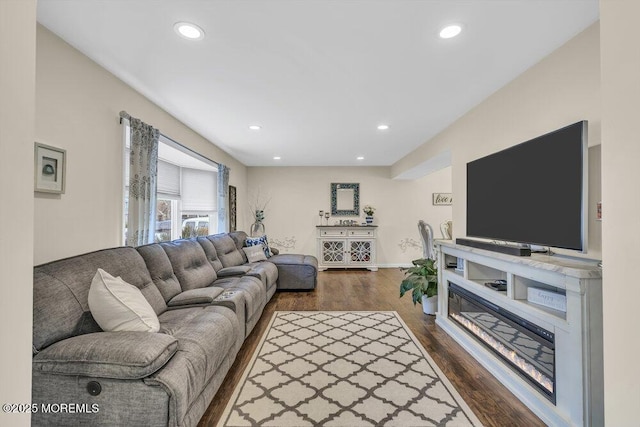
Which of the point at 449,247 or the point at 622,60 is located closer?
the point at 622,60

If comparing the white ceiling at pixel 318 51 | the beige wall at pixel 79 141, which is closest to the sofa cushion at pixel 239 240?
the white ceiling at pixel 318 51

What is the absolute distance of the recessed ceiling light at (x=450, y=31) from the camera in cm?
170

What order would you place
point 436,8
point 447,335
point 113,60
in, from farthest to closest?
point 447,335, point 113,60, point 436,8

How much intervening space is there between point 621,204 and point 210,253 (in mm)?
3518

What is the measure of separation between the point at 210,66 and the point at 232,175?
11.6ft

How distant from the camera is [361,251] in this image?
621cm

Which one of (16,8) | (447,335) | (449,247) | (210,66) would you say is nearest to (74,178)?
(210,66)

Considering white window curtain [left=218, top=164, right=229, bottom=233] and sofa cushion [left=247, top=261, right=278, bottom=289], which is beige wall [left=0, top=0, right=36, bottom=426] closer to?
sofa cushion [left=247, top=261, right=278, bottom=289]

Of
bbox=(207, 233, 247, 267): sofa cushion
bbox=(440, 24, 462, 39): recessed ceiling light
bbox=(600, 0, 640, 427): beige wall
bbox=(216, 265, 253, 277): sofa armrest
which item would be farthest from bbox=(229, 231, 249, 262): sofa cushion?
bbox=(600, 0, 640, 427): beige wall

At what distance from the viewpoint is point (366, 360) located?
Result: 2.29 m

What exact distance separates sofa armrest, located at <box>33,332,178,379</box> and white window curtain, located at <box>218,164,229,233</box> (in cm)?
363

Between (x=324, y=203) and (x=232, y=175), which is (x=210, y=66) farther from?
(x=324, y=203)

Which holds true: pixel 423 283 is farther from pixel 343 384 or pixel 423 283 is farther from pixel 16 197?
pixel 16 197

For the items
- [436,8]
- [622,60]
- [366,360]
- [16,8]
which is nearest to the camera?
[16,8]
